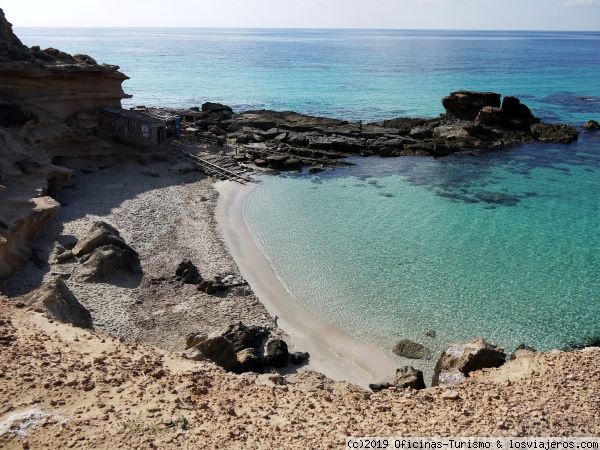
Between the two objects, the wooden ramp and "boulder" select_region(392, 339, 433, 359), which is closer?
"boulder" select_region(392, 339, 433, 359)

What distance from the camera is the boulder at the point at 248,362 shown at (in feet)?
51.8

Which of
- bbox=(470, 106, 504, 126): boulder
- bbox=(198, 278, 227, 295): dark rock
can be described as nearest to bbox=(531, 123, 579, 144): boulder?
bbox=(470, 106, 504, 126): boulder

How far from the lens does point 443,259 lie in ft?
76.2

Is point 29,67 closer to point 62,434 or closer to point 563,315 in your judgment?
point 62,434

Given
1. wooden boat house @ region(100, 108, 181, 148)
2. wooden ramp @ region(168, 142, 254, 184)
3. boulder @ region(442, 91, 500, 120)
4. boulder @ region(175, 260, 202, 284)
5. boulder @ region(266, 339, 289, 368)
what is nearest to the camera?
boulder @ region(266, 339, 289, 368)

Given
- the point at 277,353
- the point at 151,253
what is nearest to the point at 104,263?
the point at 151,253

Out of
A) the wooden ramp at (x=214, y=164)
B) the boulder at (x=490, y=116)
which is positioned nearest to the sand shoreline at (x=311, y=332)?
the wooden ramp at (x=214, y=164)

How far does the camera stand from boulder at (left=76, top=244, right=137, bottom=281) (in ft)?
66.8

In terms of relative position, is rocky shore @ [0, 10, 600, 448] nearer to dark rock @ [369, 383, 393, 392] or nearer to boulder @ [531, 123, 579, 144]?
dark rock @ [369, 383, 393, 392]

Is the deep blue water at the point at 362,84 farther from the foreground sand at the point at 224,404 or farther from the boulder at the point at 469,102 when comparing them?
the foreground sand at the point at 224,404

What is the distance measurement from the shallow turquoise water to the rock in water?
837 centimetres

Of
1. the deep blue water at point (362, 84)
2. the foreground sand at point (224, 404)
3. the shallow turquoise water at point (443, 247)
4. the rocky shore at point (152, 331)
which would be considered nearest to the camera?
the foreground sand at point (224, 404)

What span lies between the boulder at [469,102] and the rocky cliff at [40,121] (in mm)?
30808

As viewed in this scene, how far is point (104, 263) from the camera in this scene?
67.4 feet
